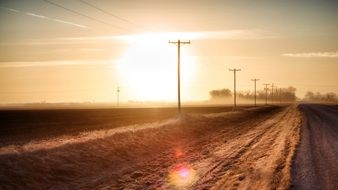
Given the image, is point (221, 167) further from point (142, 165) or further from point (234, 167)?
point (142, 165)

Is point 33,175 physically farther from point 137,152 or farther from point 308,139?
point 308,139

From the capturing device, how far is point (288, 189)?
47.2 feet

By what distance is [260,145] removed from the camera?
27297 mm

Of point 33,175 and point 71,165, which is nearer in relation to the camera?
point 33,175

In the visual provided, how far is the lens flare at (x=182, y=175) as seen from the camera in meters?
16.4

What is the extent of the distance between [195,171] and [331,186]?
5.57m

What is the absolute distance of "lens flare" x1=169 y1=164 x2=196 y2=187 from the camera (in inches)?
644

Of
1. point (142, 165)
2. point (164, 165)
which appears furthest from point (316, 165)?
point (142, 165)

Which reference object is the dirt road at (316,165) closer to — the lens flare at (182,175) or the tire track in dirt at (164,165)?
the lens flare at (182,175)

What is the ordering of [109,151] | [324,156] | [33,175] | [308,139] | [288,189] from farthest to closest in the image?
[308,139] < [109,151] < [324,156] < [33,175] < [288,189]

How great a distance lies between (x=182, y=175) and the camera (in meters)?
17.9

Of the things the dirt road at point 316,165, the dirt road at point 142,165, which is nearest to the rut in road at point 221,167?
the dirt road at point 142,165

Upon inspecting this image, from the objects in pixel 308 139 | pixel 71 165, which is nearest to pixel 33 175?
pixel 71 165

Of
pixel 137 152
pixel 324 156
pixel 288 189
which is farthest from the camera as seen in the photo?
pixel 137 152
